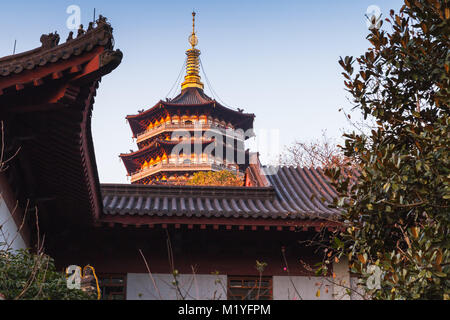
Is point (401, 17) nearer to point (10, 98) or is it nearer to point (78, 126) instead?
point (78, 126)

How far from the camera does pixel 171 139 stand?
31.5m

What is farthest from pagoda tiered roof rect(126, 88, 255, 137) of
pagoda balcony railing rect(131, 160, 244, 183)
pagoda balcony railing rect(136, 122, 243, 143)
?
pagoda balcony railing rect(131, 160, 244, 183)

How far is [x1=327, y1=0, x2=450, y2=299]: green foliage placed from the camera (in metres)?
3.74

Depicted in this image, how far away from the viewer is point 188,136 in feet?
103

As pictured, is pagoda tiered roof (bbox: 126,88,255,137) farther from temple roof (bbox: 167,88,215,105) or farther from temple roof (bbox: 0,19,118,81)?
temple roof (bbox: 0,19,118,81)

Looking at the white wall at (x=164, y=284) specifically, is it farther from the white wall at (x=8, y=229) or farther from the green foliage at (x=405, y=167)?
the green foliage at (x=405, y=167)

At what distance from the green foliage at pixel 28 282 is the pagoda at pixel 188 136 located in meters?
25.2

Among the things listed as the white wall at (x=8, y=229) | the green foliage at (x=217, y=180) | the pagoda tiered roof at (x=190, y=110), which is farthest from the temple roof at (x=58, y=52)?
the pagoda tiered roof at (x=190, y=110)

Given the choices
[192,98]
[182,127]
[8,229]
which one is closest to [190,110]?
[192,98]

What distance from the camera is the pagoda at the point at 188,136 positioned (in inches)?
1227

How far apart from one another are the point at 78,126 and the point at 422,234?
2867 mm

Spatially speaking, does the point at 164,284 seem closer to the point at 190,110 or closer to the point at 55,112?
the point at 55,112

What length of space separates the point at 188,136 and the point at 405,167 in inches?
1088
